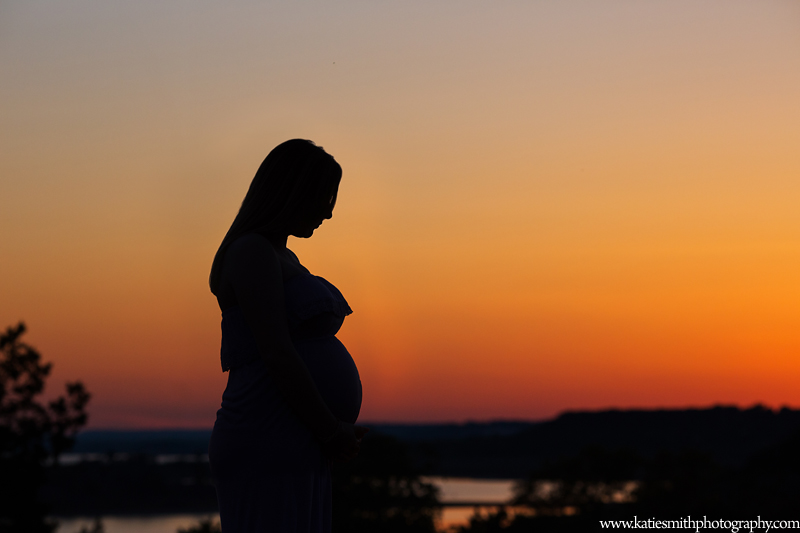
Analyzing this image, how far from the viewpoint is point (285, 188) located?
12.4 feet

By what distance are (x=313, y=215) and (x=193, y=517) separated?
448 feet

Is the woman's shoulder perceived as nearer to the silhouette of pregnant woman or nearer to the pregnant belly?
the silhouette of pregnant woman

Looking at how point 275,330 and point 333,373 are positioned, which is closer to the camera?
point 275,330

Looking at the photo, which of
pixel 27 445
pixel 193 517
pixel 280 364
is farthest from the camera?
pixel 193 517

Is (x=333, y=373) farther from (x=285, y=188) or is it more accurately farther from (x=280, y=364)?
(x=285, y=188)

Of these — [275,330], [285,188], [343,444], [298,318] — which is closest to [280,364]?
[275,330]

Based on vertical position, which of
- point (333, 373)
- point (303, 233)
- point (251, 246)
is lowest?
point (333, 373)

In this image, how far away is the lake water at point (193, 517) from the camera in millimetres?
108938

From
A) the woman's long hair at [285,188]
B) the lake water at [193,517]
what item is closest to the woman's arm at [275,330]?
the woman's long hair at [285,188]

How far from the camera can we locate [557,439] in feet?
347

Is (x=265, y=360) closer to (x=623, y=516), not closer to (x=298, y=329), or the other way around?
(x=298, y=329)

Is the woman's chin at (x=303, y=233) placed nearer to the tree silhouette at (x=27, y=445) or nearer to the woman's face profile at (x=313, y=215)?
the woman's face profile at (x=313, y=215)

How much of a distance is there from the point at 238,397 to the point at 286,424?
0.25 metres

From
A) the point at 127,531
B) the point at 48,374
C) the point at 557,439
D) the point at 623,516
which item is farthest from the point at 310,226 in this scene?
the point at 127,531
